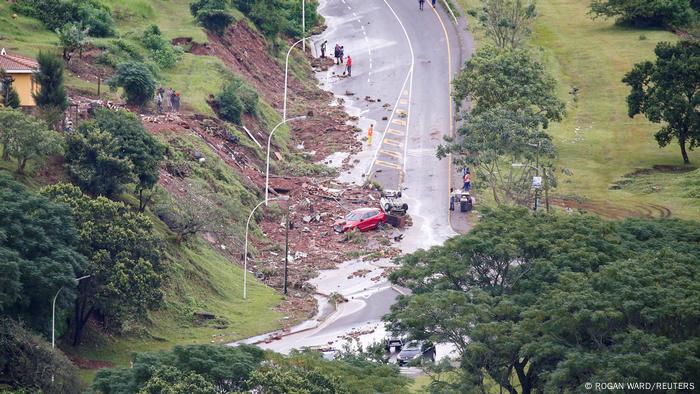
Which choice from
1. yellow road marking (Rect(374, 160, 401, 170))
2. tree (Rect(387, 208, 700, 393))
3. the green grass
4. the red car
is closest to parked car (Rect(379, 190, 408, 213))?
the red car

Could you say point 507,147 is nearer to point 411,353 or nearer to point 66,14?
point 411,353

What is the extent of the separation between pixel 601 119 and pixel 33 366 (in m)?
68.4

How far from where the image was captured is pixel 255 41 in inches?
4919

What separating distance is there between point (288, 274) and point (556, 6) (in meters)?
72.2

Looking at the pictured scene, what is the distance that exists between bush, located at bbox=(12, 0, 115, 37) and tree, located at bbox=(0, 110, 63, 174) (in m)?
29.4

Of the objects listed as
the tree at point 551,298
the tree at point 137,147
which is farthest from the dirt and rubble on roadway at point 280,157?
the tree at point 551,298

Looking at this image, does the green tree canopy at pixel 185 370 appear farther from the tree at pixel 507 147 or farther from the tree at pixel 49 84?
the tree at pixel 507 147

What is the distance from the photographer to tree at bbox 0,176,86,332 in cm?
6684

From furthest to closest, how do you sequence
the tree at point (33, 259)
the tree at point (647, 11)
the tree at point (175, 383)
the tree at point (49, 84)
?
the tree at point (647, 11)
the tree at point (49, 84)
the tree at point (33, 259)
the tree at point (175, 383)

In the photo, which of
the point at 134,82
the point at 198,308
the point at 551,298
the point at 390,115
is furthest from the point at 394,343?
the point at 390,115

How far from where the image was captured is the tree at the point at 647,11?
452 ft

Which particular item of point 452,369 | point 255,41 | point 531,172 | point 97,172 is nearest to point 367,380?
point 452,369

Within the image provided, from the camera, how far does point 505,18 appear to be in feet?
404

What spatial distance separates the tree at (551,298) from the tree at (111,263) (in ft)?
42.7
